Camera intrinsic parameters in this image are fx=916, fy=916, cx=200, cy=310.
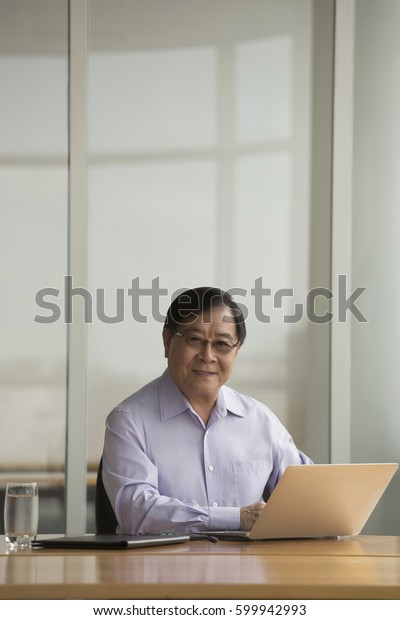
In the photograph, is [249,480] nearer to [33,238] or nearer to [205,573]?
[205,573]

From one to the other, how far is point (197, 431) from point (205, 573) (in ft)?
3.36

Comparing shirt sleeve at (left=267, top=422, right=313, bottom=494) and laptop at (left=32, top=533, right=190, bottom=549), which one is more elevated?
shirt sleeve at (left=267, top=422, right=313, bottom=494)

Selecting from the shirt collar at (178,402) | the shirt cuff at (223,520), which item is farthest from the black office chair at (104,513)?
the shirt cuff at (223,520)

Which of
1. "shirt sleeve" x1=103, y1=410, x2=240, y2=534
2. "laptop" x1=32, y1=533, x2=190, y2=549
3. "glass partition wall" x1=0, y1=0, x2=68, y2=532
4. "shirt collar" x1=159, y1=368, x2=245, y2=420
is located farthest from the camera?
"glass partition wall" x1=0, y1=0, x2=68, y2=532

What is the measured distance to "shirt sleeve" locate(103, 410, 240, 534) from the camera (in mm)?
2275

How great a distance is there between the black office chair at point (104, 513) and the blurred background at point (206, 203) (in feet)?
4.21

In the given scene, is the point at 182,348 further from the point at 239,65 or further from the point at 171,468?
the point at 239,65

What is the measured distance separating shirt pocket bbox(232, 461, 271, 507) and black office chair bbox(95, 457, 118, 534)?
1.15ft

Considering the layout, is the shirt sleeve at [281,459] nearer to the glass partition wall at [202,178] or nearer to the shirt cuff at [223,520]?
the shirt cuff at [223,520]

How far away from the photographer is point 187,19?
3938 mm

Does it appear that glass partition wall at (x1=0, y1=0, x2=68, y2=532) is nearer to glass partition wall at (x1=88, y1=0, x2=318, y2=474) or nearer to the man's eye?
glass partition wall at (x1=88, y1=0, x2=318, y2=474)

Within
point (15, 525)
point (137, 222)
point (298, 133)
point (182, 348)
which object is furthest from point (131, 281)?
point (15, 525)

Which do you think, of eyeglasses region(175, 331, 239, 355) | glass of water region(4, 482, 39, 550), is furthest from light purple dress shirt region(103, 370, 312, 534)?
glass of water region(4, 482, 39, 550)
